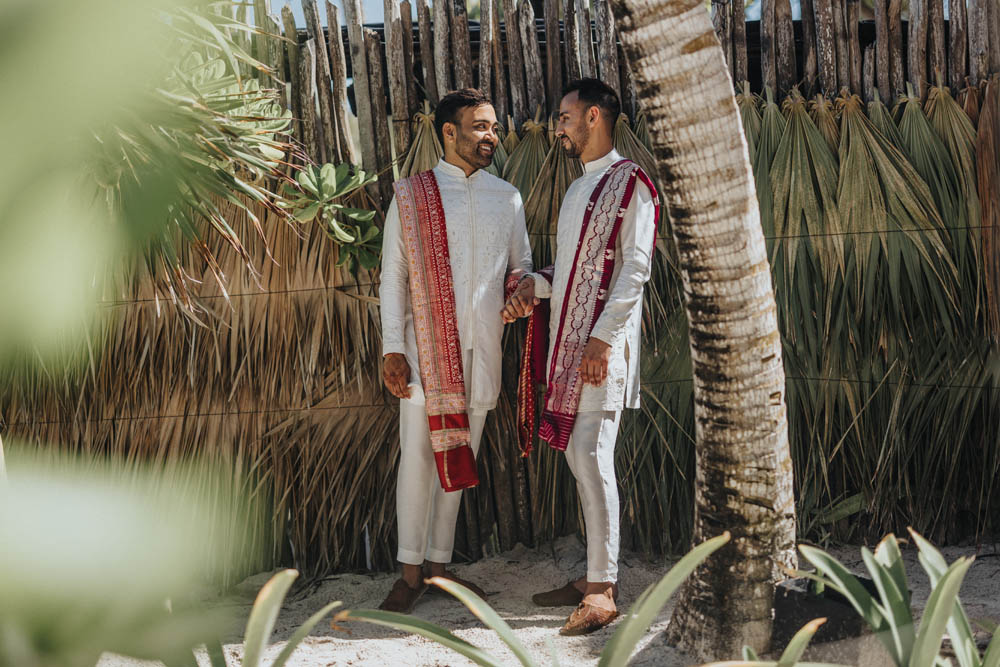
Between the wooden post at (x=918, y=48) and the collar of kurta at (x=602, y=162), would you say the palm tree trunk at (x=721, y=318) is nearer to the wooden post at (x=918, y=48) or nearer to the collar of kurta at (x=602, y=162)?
the collar of kurta at (x=602, y=162)

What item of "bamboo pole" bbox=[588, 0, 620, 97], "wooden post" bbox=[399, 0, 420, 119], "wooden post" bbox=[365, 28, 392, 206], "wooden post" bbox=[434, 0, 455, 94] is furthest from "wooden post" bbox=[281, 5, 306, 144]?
"bamboo pole" bbox=[588, 0, 620, 97]

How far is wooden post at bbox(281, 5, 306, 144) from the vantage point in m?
3.57

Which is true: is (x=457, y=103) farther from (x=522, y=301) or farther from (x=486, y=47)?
(x=522, y=301)

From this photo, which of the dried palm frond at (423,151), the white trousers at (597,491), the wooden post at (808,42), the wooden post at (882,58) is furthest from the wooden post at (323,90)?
the wooden post at (882,58)

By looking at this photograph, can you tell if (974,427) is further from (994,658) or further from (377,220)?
(377,220)

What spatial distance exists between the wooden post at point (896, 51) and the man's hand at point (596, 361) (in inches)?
67.1

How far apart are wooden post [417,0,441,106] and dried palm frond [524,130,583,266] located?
0.51m

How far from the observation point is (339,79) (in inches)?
142

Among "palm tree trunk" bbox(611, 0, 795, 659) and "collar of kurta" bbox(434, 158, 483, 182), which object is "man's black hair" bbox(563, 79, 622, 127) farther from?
"palm tree trunk" bbox(611, 0, 795, 659)

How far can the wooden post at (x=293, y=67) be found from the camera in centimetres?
357

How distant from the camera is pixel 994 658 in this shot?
5.44 feet

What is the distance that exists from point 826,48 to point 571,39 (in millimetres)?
974

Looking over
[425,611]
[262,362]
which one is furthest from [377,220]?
[425,611]

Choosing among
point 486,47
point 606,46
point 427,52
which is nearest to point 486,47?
point 486,47
